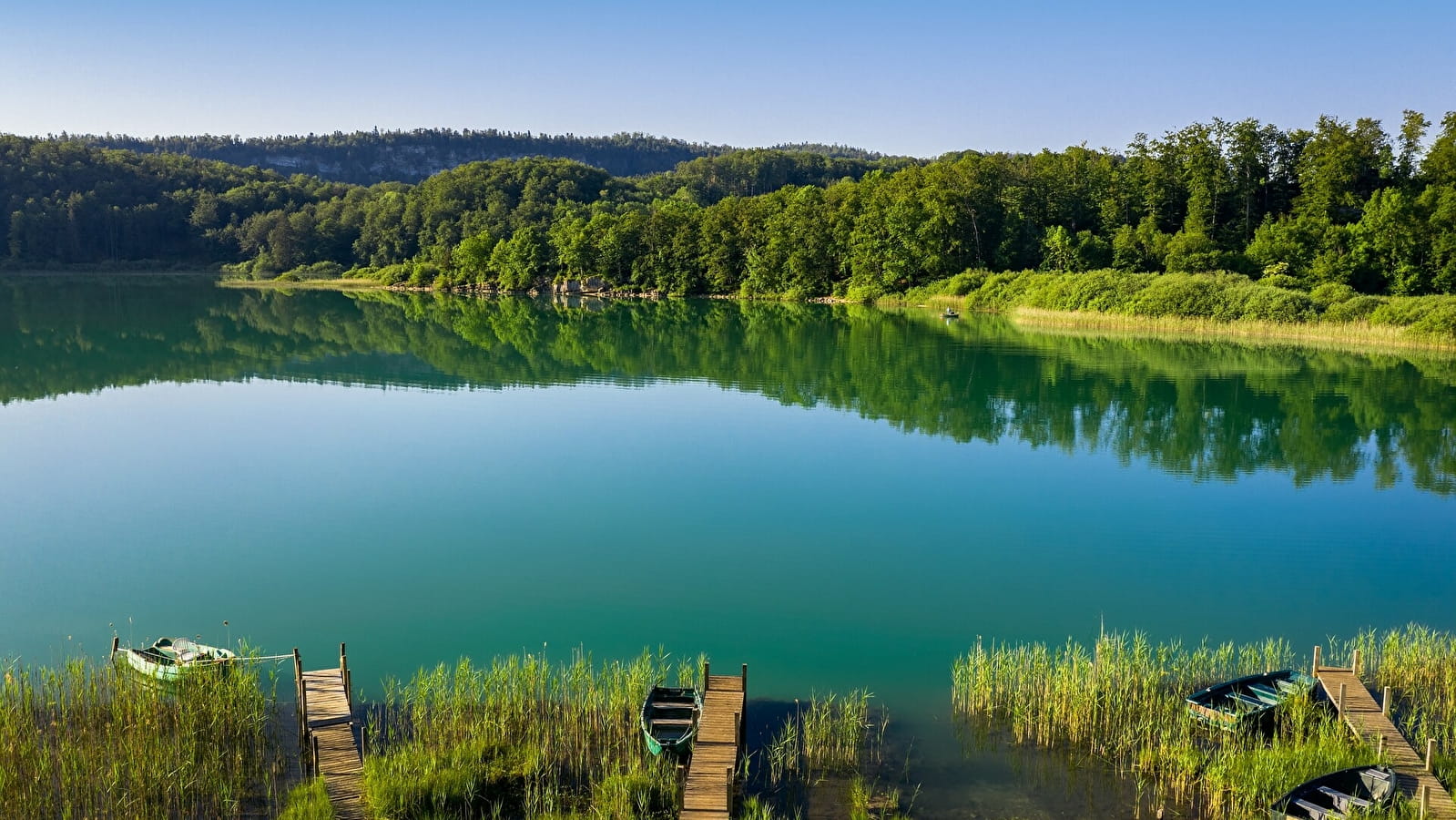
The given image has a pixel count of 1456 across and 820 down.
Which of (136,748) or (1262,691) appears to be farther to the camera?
(1262,691)

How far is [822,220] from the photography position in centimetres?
7069

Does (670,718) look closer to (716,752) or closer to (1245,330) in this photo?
(716,752)

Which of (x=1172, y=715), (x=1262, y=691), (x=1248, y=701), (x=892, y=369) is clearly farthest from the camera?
(x=892, y=369)

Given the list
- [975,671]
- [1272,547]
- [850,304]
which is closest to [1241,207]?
[850,304]

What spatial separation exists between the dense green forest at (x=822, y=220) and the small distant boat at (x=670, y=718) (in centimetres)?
4372

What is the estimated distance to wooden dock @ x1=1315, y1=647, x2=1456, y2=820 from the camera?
23.4ft

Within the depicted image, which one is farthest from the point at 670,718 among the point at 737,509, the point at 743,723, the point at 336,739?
the point at 737,509

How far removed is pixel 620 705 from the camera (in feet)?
28.3

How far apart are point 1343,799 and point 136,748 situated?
873cm

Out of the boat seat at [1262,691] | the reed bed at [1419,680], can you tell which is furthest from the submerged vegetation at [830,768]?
the reed bed at [1419,680]

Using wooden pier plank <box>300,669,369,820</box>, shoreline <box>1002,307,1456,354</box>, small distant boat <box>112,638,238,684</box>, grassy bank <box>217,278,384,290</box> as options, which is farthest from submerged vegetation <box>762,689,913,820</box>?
grassy bank <box>217,278,384,290</box>

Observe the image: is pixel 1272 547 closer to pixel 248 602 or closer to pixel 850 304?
pixel 248 602

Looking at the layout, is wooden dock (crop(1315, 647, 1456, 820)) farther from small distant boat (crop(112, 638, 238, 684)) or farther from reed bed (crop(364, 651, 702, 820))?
small distant boat (crop(112, 638, 238, 684))

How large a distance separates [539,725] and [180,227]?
114 meters
